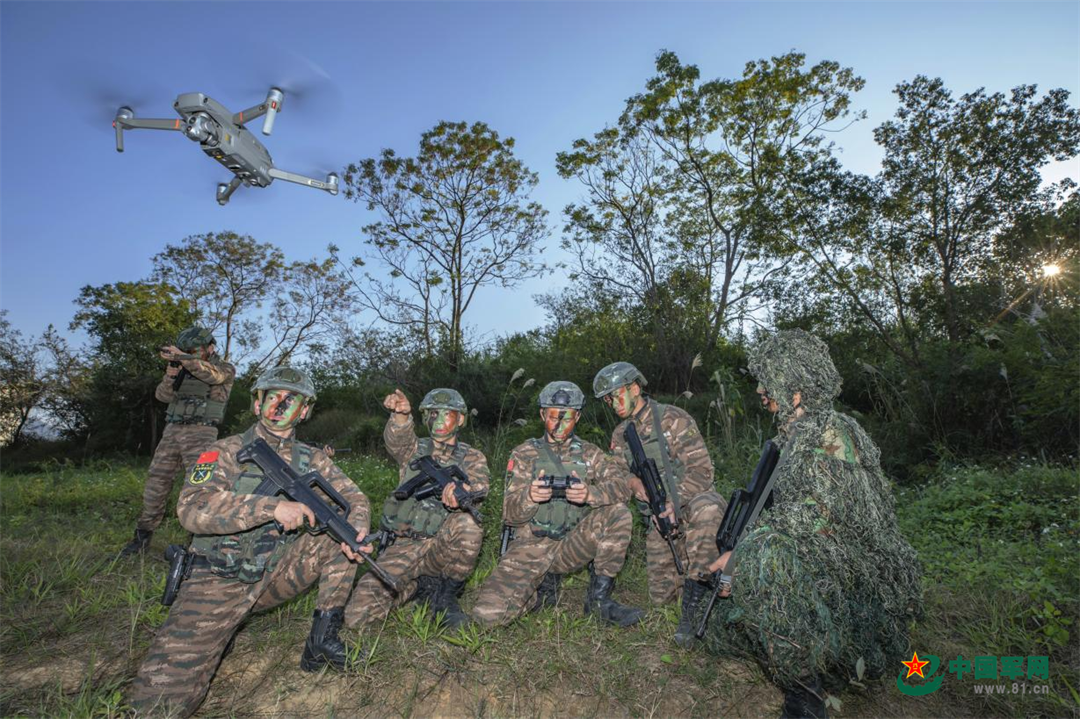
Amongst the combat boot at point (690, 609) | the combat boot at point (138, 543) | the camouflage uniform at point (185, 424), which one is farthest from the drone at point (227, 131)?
the combat boot at point (690, 609)

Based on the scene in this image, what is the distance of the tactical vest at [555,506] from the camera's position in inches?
171

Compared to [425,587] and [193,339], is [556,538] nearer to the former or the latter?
[425,587]

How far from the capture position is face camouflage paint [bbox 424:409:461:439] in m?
4.32

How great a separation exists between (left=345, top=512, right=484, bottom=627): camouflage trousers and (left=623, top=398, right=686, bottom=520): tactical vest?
1.35m

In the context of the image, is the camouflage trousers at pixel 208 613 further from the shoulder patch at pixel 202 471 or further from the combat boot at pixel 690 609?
the combat boot at pixel 690 609

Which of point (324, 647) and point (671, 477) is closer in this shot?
point (324, 647)

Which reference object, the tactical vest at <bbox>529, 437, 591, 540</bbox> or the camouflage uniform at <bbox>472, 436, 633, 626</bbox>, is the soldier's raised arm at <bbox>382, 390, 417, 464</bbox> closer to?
the camouflage uniform at <bbox>472, 436, 633, 626</bbox>

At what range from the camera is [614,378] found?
4496 mm

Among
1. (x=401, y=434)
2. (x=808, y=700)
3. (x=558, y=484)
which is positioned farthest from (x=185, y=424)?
(x=808, y=700)

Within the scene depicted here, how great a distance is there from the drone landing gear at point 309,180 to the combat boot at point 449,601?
26.9ft

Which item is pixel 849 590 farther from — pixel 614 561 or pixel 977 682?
pixel 614 561

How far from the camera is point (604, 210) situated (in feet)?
61.2

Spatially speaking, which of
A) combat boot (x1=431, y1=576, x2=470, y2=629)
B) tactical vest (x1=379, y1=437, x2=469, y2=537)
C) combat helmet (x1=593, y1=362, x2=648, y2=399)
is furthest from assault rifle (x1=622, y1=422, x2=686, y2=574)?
combat boot (x1=431, y1=576, x2=470, y2=629)

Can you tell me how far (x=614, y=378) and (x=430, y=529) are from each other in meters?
1.81
